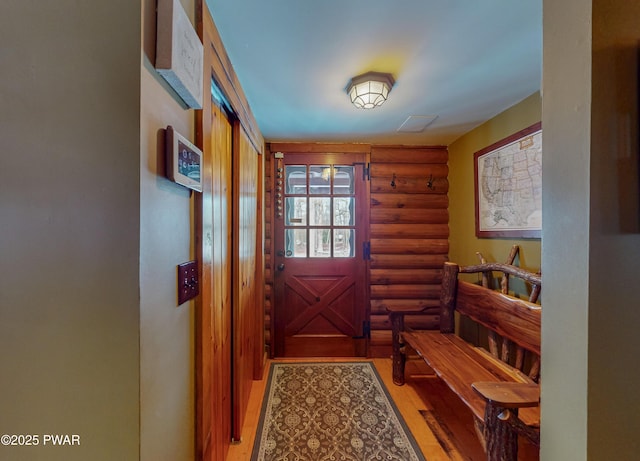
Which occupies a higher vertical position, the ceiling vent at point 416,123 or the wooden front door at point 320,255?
the ceiling vent at point 416,123

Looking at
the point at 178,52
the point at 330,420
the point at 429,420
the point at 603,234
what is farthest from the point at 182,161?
the point at 429,420

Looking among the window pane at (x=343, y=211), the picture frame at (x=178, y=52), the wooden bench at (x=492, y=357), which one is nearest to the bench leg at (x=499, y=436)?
the wooden bench at (x=492, y=357)

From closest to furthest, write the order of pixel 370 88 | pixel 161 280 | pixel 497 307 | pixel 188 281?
1. pixel 161 280
2. pixel 188 281
3. pixel 370 88
4. pixel 497 307

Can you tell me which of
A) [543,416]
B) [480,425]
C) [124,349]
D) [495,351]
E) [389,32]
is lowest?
[480,425]

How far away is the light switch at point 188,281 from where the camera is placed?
0.80 meters

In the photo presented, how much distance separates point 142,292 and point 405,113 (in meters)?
2.12

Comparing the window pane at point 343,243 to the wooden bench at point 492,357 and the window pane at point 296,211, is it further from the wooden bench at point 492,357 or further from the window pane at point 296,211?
the wooden bench at point 492,357

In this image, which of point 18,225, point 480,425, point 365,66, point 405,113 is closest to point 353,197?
point 405,113

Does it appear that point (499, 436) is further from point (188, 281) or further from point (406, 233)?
point (406, 233)

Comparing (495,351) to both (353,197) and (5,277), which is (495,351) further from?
(5,277)

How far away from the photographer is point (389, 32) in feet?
3.92

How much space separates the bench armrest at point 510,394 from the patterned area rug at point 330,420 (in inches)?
32.3

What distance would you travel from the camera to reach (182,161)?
0.77 metres

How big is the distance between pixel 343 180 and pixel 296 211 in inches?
24.1
